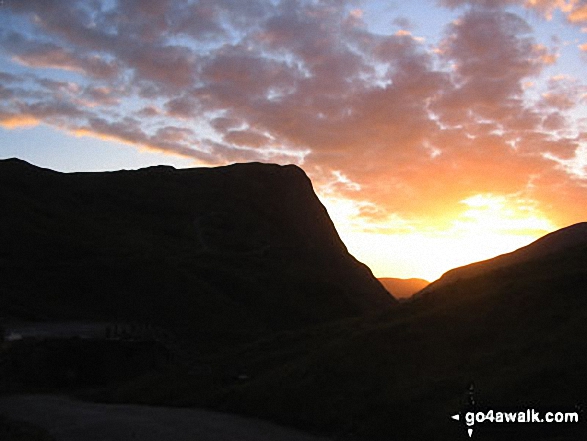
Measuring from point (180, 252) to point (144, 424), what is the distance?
85393mm

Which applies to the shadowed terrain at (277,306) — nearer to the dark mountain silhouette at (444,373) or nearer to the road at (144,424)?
the dark mountain silhouette at (444,373)

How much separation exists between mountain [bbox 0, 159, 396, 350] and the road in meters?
41.0

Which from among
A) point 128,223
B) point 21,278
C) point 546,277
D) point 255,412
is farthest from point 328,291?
point 255,412

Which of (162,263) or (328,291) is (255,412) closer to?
(162,263)

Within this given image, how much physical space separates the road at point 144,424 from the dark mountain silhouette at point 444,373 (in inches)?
62.3

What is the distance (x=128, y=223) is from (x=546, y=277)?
312ft

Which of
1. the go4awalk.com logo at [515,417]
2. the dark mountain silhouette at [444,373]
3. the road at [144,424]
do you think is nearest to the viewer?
the go4awalk.com logo at [515,417]

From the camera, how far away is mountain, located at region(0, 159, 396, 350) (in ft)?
247

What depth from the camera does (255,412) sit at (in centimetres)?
2442

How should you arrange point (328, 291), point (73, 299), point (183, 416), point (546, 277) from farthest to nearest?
point (328, 291) < point (73, 299) < point (546, 277) < point (183, 416)

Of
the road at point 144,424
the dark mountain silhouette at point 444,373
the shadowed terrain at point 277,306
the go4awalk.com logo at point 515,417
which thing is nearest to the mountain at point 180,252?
the shadowed terrain at point 277,306

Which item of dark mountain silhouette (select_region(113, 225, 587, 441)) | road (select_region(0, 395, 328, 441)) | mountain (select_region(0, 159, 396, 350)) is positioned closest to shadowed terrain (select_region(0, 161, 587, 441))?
dark mountain silhouette (select_region(113, 225, 587, 441))

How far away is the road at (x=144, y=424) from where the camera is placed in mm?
19234

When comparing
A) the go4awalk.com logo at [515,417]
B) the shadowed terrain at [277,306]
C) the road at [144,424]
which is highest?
the shadowed terrain at [277,306]
